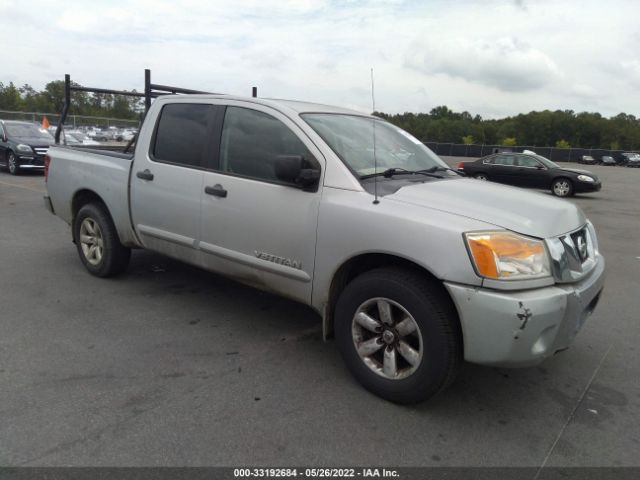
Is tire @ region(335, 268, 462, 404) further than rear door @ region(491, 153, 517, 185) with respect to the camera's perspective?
No

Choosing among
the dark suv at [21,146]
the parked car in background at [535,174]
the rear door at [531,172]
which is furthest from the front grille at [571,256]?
the dark suv at [21,146]

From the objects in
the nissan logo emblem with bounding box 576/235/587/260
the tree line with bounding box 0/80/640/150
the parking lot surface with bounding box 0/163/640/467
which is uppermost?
the tree line with bounding box 0/80/640/150

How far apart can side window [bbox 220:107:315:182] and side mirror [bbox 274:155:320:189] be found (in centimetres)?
12

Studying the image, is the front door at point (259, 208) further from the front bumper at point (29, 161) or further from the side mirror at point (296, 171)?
the front bumper at point (29, 161)

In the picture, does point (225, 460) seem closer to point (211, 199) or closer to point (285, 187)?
point (285, 187)

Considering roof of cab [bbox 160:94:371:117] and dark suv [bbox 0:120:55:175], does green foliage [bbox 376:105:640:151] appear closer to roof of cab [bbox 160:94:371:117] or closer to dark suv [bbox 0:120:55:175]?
dark suv [bbox 0:120:55:175]

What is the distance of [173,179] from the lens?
4.14 m

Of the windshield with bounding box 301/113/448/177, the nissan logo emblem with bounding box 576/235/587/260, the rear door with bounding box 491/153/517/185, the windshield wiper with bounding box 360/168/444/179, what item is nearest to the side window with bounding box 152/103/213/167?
the windshield with bounding box 301/113/448/177

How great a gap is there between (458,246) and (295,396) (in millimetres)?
1333

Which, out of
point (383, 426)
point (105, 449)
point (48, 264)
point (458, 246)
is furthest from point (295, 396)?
point (48, 264)

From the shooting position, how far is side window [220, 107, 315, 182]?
356 centimetres

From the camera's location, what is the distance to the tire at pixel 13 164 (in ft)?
47.8

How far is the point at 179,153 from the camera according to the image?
166 inches

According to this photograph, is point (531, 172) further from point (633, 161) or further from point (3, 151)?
point (633, 161)
